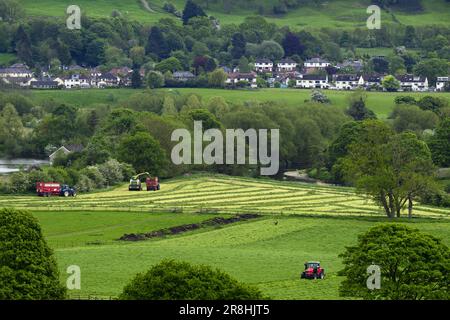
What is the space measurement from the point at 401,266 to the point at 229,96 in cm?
12559

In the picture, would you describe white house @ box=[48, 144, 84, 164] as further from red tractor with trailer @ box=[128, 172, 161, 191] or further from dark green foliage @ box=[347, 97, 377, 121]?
dark green foliage @ box=[347, 97, 377, 121]

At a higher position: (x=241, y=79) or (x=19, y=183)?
(x=241, y=79)

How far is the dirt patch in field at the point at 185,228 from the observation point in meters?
71.9

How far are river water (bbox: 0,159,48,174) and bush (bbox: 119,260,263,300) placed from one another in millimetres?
72596

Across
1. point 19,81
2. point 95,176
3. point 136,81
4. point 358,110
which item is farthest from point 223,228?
point 19,81

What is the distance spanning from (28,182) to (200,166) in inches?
772

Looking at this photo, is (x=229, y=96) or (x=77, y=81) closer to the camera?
(x=229, y=96)

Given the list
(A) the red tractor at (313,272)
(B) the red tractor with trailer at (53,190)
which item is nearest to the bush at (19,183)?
(B) the red tractor with trailer at (53,190)

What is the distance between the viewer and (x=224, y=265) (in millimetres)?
59781

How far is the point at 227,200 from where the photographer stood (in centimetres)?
9019

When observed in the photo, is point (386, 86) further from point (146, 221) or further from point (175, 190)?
point (146, 221)

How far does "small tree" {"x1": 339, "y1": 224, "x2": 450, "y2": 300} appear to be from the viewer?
44.9m

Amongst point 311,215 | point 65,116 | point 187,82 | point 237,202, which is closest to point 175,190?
point 237,202

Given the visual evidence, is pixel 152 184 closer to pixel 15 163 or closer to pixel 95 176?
pixel 95 176
